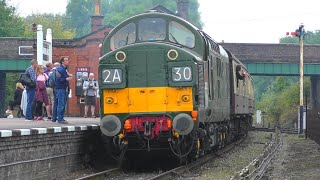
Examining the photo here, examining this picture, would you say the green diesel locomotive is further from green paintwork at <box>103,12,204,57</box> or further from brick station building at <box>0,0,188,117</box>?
brick station building at <box>0,0,188,117</box>

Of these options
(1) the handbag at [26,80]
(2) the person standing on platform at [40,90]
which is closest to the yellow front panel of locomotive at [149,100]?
(1) the handbag at [26,80]

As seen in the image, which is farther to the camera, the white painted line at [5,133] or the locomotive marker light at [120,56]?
the locomotive marker light at [120,56]

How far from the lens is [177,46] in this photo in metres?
16.7

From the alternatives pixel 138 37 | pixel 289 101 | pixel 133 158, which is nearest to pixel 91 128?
pixel 133 158

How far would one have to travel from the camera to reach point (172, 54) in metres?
16.1

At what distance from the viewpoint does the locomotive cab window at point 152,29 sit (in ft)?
56.1

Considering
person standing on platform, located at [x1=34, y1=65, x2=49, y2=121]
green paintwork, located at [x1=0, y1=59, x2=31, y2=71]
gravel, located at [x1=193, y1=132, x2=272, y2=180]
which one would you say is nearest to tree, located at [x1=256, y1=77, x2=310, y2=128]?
green paintwork, located at [x1=0, y1=59, x2=31, y2=71]

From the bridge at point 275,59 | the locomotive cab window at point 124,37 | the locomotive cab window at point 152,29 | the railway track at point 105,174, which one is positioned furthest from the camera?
the bridge at point 275,59

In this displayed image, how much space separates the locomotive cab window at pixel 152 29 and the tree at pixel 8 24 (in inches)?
2545

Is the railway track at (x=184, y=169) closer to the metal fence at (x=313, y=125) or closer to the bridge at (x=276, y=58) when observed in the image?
the metal fence at (x=313, y=125)

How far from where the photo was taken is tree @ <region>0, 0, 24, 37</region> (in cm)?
8031

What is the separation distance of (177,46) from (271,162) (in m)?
5.31

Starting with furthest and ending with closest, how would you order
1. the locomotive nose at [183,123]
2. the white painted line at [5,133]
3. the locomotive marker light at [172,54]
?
the locomotive marker light at [172,54]
the locomotive nose at [183,123]
the white painted line at [5,133]

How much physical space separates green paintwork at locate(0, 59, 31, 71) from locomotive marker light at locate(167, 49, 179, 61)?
135ft
